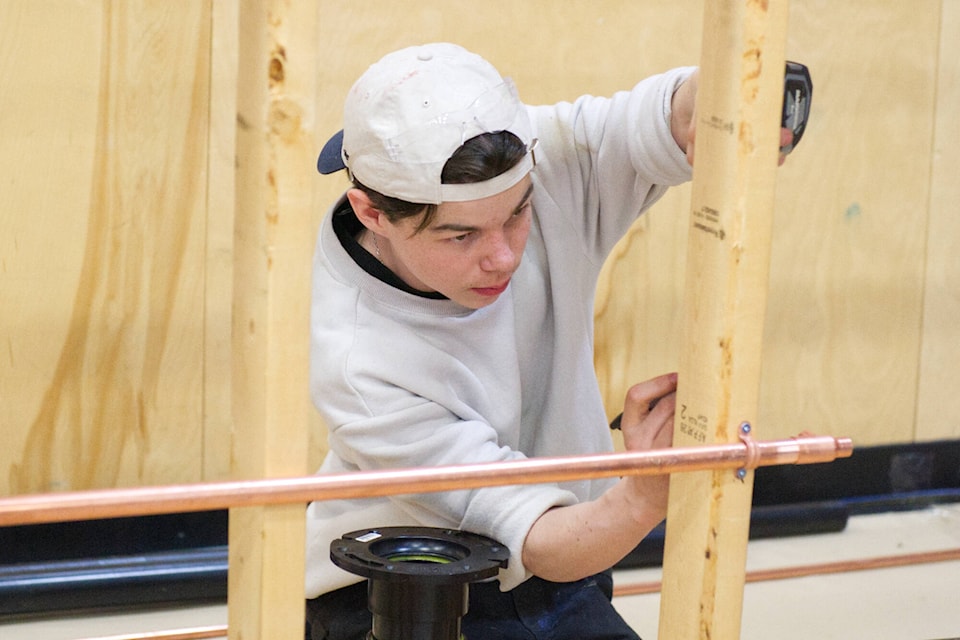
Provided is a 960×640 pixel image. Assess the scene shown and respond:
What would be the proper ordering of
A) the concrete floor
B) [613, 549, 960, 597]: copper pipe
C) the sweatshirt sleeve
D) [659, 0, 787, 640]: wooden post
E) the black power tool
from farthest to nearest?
[613, 549, 960, 597]: copper pipe
the concrete floor
the sweatshirt sleeve
the black power tool
[659, 0, 787, 640]: wooden post

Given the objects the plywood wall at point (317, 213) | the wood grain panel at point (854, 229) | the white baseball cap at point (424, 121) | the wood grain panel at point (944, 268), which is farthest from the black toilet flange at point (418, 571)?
the wood grain panel at point (944, 268)

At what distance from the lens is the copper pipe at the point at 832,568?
1958mm

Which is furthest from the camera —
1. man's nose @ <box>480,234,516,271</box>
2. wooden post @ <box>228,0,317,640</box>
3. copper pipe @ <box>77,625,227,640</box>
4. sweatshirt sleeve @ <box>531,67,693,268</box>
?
copper pipe @ <box>77,625,227,640</box>

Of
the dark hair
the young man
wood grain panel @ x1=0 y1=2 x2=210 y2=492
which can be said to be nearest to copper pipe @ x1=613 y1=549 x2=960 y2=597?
the young man

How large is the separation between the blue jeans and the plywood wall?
710mm

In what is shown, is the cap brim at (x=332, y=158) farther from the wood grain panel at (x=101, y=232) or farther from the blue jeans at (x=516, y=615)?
the wood grain panel at (x=101, y=232)

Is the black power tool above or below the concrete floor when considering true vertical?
above

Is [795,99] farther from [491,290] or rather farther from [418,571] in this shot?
[418,571]

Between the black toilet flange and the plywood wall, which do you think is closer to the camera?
the black toilet flange

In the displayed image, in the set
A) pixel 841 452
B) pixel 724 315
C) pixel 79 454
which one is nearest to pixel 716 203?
pixel 724 315

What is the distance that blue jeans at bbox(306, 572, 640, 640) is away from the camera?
1231 millimetres

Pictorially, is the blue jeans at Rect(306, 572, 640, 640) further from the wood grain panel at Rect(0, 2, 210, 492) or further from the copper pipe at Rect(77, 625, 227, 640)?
the wood grain panel at Rect(0, 2, 210, 492)

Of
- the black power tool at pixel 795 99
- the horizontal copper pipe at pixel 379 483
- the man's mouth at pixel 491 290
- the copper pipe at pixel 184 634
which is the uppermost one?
the black power tool at pixel 795 99

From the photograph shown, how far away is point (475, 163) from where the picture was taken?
1.05 meters
